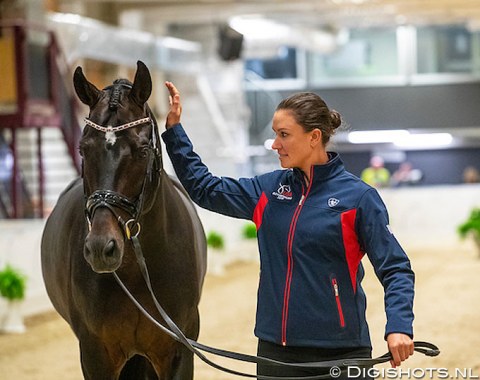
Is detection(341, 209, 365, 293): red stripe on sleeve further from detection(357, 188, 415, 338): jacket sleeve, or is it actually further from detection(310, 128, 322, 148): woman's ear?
detection(310, 128, 322, 148): woman's ear

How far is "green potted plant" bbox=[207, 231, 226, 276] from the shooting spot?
15.7m

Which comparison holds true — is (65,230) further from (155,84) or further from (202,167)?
(155,84)

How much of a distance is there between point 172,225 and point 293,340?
1.09 m

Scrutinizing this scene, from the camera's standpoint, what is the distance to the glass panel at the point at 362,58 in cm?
3306

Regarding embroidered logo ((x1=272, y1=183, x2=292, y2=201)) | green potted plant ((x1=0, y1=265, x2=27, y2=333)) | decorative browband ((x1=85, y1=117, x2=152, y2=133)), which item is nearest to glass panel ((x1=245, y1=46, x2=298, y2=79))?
green potted plant ((x1=0, y1=265, x2=27, y2=333))

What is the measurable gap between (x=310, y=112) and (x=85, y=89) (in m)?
0.87

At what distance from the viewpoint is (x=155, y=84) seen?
2134cm

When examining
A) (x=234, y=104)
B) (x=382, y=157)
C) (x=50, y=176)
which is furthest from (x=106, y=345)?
(x=382, y=157)

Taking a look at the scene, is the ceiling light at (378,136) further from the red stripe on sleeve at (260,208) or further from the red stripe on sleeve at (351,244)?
the red stripe on sleeve at (351,244)

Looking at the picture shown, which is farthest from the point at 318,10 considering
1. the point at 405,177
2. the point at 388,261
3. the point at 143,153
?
the point at 388,261

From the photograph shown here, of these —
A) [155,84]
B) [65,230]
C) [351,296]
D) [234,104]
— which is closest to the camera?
[351,296]

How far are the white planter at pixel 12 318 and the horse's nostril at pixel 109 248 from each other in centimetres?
695

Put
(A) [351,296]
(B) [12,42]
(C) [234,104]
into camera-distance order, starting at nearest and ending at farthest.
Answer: (A) [351,296] < (B) [12,42] < (C) [234,104]

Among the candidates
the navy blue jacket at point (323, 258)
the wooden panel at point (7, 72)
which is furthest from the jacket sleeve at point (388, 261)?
the wooden panel at point (7, 72)
